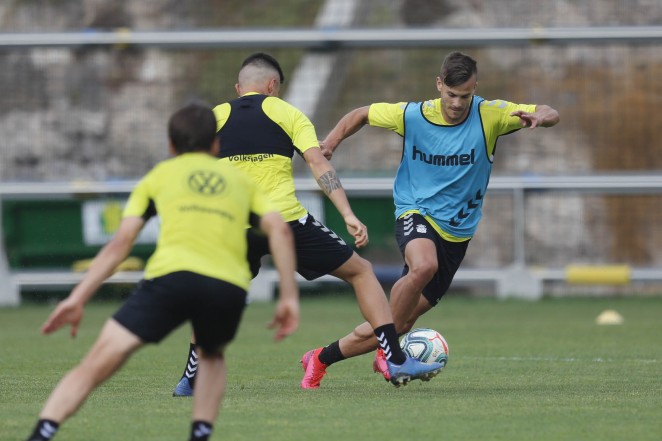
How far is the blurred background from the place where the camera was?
1833 cm

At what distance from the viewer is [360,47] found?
62.6 feet

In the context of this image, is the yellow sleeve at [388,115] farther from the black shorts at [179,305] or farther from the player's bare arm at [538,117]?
the black shorts at [179,305]

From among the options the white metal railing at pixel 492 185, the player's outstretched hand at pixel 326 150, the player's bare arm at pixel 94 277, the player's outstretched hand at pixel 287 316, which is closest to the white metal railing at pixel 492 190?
the white metal railing at pixel 492 185

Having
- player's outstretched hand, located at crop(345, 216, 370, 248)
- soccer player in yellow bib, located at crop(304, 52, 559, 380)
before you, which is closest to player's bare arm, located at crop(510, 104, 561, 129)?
soccer player in yellow bib, located at crop(304, 52, 559, 380)

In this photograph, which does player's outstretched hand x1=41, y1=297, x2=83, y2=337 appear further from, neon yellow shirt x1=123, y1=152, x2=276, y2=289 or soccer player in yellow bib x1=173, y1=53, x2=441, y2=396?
soccer player in yellow bib x1=173, y1=53, x2=441, y2=396

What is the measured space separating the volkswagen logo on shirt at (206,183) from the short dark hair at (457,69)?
11.4ft

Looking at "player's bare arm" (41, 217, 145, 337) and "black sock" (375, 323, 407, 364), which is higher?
"player's bare arm" (41, 217, 145, 337)

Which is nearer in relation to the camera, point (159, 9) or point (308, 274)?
point (308, 274)

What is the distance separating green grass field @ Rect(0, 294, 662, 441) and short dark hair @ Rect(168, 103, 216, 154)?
1396 millimetres

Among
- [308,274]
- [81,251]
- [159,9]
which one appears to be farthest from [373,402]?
[159,9]

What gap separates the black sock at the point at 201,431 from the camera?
5.67 metres

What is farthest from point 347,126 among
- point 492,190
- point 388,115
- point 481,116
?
point 492,190

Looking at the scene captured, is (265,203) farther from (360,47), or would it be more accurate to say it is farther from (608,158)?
(608,158)

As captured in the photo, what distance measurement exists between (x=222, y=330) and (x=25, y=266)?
512 inches
